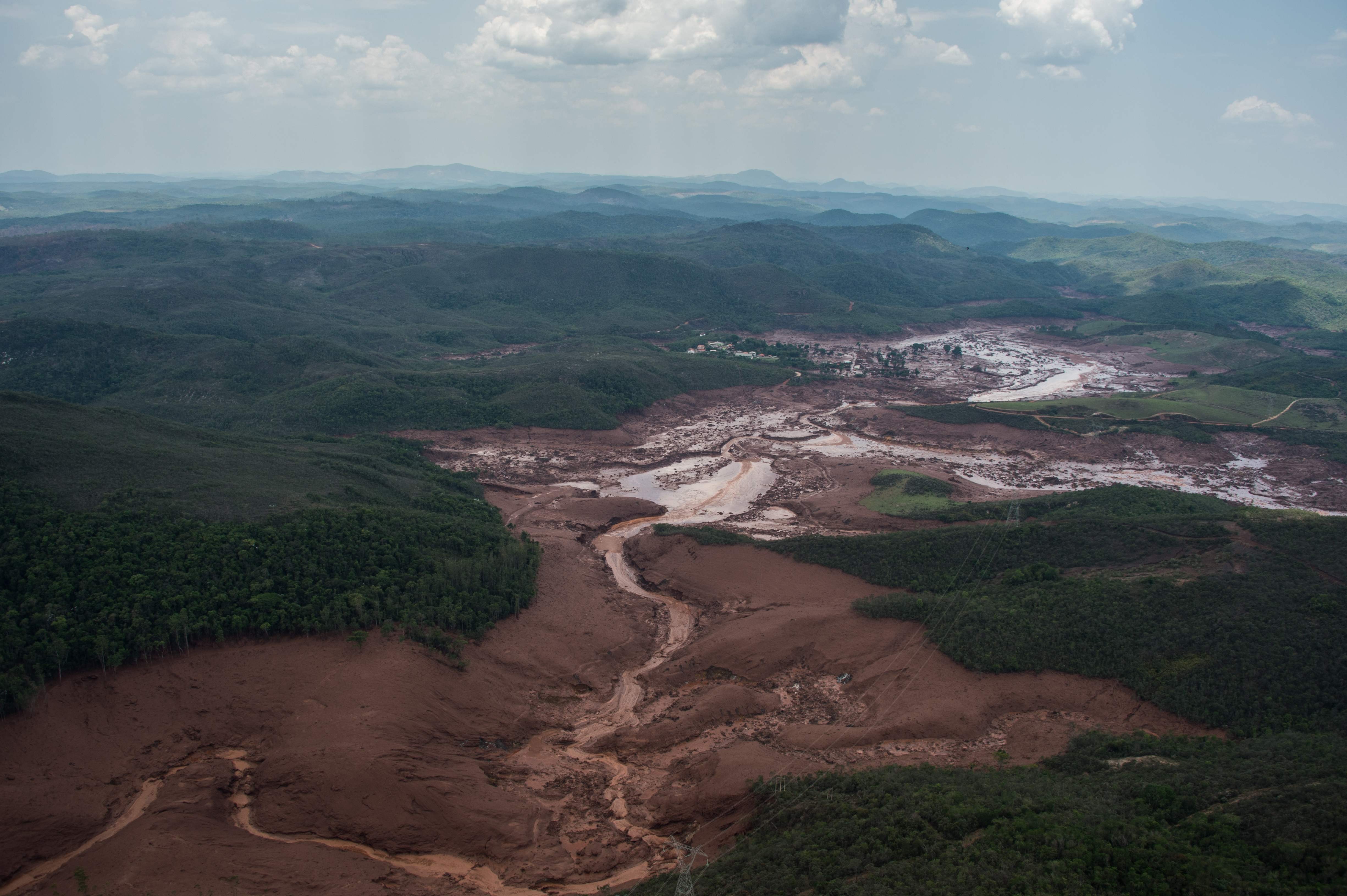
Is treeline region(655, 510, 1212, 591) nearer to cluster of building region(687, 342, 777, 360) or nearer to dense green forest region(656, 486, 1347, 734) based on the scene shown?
dense green forest region(656, 486, 1347, 734)

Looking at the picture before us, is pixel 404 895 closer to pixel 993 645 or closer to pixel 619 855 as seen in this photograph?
pixel 619 855

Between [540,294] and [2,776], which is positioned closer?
[2,776]

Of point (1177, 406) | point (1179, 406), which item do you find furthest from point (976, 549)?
point (1179, 406)

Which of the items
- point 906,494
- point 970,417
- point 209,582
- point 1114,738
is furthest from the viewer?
point 970,417

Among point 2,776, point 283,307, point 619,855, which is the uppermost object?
point 283,307

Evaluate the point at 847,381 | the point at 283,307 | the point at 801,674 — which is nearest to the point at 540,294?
the point at 283,307

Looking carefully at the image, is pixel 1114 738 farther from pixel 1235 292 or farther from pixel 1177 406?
pixel 1235 292

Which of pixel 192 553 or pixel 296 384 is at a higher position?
pixel 296 384
